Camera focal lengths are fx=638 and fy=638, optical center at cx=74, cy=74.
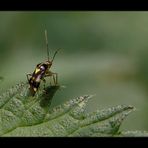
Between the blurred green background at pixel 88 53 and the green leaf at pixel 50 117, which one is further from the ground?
the blurred green background at pixel 88 53

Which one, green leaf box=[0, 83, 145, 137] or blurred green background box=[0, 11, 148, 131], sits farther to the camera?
blurred green background box=[0, 11, 148, 131]

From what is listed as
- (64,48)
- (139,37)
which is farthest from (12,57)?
(139,37)

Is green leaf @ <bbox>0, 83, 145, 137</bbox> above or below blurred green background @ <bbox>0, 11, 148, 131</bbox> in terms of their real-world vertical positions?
below

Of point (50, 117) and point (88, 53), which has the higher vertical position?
point (88, 53)

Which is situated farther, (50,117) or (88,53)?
(88,53)
